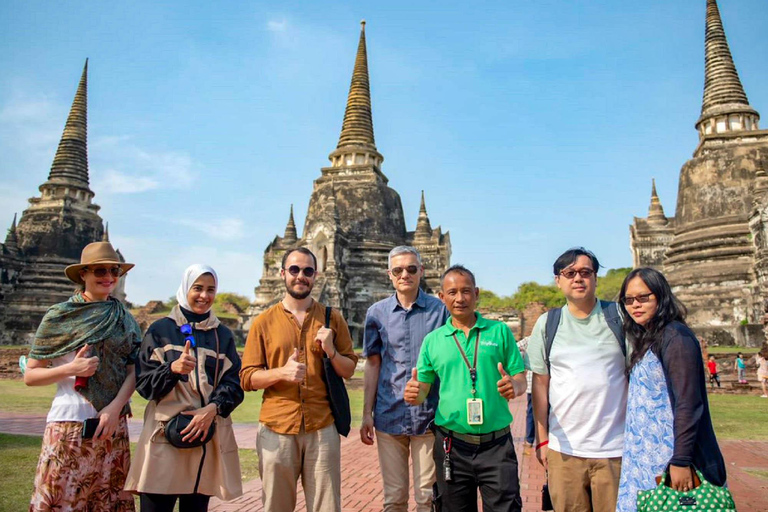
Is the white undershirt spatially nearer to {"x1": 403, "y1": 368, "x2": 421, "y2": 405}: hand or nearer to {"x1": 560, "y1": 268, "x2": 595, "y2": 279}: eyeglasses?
{"x1": 403, "y1": 368, "x2": 421, "y2": 405}: hand

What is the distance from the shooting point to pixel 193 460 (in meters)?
3.52

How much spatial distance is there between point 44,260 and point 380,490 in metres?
29.9

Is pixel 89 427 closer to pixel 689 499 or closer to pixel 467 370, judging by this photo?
pixel 467 370

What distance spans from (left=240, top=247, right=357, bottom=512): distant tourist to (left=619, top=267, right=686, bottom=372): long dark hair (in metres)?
1.83

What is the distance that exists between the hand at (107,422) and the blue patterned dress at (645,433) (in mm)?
3142

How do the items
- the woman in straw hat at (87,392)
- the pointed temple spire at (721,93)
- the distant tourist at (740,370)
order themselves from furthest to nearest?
the pointed temple spire at (721,93) < the distant tourist at (740,370) < the woman in straw hat at (87,392)

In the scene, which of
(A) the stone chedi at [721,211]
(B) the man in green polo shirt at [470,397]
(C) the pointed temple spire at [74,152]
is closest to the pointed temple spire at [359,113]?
(C) the pointed temple spire at [74,152]

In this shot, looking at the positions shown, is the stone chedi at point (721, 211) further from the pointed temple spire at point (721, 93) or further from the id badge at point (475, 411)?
the id badge at point (475, 411)

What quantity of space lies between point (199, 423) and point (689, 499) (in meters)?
2.72

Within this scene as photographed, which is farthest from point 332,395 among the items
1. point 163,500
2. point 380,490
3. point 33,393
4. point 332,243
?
point 332,243

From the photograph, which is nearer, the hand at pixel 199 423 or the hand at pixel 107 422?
the hand at pixel 199 423

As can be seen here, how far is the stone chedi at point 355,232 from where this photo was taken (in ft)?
88.7

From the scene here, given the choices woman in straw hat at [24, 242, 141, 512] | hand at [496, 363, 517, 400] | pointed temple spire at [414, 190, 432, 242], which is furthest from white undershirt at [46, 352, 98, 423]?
pointed temple spire at [414, 190, 432, 242]

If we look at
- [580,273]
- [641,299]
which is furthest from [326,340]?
[641,299]
